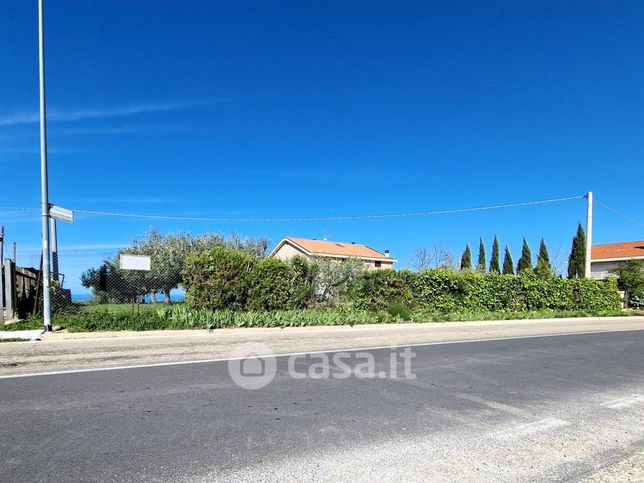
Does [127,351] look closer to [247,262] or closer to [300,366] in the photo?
[300,366]

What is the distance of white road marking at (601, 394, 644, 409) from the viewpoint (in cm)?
568

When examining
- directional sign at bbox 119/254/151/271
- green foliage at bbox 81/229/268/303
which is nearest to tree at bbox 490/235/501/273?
green foliage at bbox 81/229/268/303

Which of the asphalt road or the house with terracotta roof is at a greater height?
the house with terracotta roof

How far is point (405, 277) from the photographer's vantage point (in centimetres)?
1850

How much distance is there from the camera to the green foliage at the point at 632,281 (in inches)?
1247

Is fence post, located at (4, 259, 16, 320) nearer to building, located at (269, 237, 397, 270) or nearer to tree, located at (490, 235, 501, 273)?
building, located at (269, 237, 397, 270)

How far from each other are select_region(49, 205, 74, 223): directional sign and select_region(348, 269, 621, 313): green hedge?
10.2 m

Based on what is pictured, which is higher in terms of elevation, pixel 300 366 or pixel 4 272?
pixel 4 272

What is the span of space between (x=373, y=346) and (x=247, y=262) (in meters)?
5.83

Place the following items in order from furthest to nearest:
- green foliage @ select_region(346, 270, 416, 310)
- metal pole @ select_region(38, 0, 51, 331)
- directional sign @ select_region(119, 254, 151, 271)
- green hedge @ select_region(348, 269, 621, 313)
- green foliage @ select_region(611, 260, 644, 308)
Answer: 1. green foliage @ select_region(611, 260, 644, 308)
2. green hedge @ select_region(348, 269, 621, 313)
3. green foliage @ select_region(346, 270, 416, 310)
4. directional sign @ select_region(119, 254, 151, 271)
5. metal pole @ select_region(38, 0, 51, 331)

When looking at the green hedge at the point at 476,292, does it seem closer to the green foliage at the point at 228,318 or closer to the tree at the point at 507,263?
the green foliage at the point at 228,318

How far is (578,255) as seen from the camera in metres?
46.1

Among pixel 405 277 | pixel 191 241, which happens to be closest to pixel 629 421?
pixel 405 277

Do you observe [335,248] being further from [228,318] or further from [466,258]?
[228,318]
